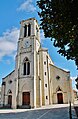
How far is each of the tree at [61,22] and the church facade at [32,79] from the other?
2031 centimetres

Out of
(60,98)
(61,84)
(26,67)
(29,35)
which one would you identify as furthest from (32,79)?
(29,35)

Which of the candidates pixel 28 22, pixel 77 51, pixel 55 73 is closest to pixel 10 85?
pixel 55 73

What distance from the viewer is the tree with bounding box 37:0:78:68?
742cm

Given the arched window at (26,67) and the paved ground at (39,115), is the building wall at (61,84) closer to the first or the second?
the arched window at (26,67)

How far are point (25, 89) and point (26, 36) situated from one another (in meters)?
12.1

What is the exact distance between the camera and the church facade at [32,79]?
3038cm

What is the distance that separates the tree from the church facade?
2031cm

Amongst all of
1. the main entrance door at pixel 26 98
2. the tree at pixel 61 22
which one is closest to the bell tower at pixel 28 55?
the main entrance door at pixel 26 98

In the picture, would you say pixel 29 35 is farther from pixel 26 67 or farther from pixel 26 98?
pixel 26 98

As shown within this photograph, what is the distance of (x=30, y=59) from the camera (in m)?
32.3

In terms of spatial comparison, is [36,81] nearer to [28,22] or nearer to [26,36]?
[26,36]

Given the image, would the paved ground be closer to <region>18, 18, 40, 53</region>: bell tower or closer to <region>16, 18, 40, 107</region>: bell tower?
<region>16, 18, 40, 107</region>: bell tower

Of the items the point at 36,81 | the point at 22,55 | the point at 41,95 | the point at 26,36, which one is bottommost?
the point at 41,95

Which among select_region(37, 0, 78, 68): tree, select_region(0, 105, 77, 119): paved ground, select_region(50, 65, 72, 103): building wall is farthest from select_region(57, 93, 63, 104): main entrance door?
select_region(37, 0, 78, 68): tree
